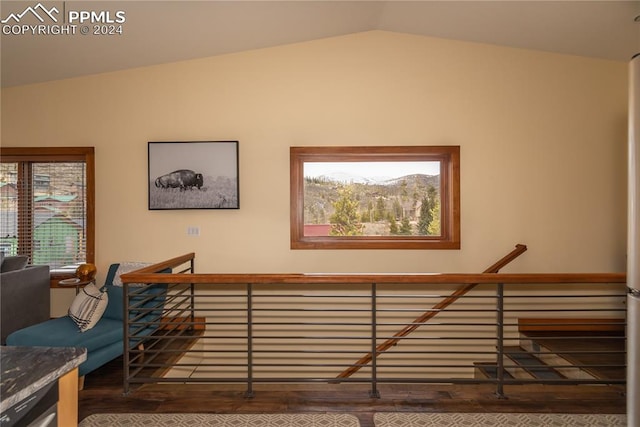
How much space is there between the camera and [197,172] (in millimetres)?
3842

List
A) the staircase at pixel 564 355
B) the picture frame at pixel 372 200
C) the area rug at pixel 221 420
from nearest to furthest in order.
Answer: the area rug at pixel 221 420 → the staircase at pixel 564 355 → the picture frame at pixel 372 200

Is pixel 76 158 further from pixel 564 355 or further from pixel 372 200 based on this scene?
pixel 564 355

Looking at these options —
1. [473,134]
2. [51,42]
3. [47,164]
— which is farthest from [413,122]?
[47,164]

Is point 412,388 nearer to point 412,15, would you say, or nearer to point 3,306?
point 412,15

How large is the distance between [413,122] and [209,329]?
307 cm

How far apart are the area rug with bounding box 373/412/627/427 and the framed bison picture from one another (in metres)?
2.53

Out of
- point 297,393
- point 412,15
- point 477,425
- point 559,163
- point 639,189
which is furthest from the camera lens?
point 559,163

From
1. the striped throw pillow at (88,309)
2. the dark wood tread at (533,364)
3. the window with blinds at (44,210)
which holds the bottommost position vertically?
the dark wood tread at (533,364)

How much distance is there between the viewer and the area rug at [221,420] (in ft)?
6.77

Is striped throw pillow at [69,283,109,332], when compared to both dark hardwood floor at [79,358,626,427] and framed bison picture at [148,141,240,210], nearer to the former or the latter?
dark hardwood floor at [79,358,626,427]

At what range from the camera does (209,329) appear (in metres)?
3.88

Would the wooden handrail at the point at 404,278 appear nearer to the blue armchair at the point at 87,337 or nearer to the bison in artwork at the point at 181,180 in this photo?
the blue armchair at the point at 87,337

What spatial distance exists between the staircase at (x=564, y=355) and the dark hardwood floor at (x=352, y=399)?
0.13 m

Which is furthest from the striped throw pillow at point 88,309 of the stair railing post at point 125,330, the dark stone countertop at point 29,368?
the dark stone countertop at point 29,368
